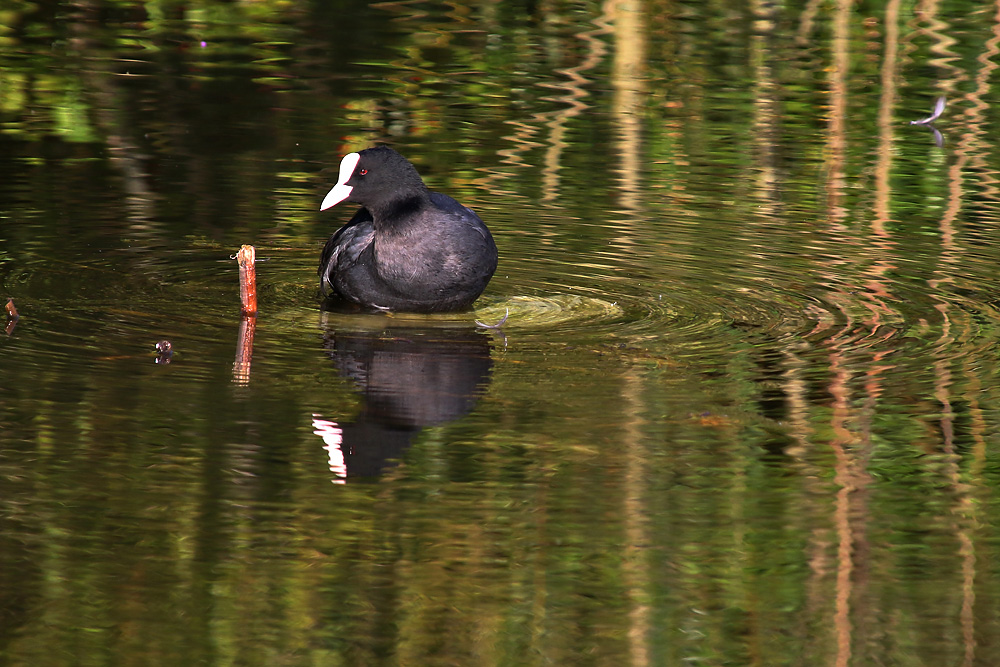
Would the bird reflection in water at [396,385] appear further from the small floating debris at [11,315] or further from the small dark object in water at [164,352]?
the small floating debris at [11,315]

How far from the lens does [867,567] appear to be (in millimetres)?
4957

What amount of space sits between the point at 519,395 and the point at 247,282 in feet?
5.47

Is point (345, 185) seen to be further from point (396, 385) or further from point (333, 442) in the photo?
point (333, 442)

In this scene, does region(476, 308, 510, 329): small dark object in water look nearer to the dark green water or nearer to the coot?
the dark green water

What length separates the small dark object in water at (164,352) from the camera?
21.8ft

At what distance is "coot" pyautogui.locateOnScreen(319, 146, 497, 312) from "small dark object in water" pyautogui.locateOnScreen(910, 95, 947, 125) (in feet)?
18.6

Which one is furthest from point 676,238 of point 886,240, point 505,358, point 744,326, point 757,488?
point 757,488

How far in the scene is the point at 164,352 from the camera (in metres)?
6.73

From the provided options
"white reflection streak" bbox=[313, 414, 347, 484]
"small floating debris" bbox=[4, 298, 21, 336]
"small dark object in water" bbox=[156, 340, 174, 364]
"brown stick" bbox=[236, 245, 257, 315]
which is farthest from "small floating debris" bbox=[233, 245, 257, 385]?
"small floating debris" bbox=[4, 298, 21, 336]

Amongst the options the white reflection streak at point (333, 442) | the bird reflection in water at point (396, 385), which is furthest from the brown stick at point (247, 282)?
the white reflection streak at point (333, 442)

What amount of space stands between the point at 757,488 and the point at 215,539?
1831 mm

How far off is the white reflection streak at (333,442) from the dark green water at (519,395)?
0.07 feet

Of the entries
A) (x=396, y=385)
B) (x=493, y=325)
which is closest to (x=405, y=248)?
(x=493, y=325)

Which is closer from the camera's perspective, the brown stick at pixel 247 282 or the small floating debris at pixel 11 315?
the small floating debris at pixel 11 315
